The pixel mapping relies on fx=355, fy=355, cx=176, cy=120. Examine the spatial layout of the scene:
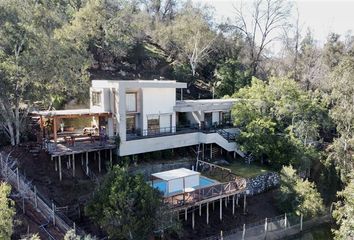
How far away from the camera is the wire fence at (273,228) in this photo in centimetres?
2197

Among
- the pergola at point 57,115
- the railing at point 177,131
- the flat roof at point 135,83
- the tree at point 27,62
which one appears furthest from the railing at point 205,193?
the tree at point 27,62

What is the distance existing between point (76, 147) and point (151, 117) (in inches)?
274

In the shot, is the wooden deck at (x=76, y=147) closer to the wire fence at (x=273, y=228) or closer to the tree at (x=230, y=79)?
the wire fence at (x=273, y=228)

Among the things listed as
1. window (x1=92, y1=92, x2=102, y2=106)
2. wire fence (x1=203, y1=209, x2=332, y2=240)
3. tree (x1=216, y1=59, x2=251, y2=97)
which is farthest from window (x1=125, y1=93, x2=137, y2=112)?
tree (x1=216, y1=59, x2=251, y2=97)

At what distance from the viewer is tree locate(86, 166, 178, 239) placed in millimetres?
17188

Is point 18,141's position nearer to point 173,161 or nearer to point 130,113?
point 130,113

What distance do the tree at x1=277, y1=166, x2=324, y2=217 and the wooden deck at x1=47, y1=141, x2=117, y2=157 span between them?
1235cm

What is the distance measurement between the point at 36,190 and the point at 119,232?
6669mm

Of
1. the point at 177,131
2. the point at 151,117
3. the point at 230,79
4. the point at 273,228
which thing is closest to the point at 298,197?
the point at 273,228

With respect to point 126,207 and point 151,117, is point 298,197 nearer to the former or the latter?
point 151,117

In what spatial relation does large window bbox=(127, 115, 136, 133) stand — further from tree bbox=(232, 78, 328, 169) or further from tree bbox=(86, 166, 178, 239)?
tree bbox=(86, 166, 178, 239)

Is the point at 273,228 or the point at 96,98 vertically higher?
the point at 96,98

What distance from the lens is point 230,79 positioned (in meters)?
42.6

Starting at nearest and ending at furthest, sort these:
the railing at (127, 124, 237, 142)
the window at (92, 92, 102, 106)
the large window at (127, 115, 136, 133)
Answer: the window at (92, 92, 102, 106), the railing at (127, 124, 237, 142), the large window at (127, 115, 136, 133)
